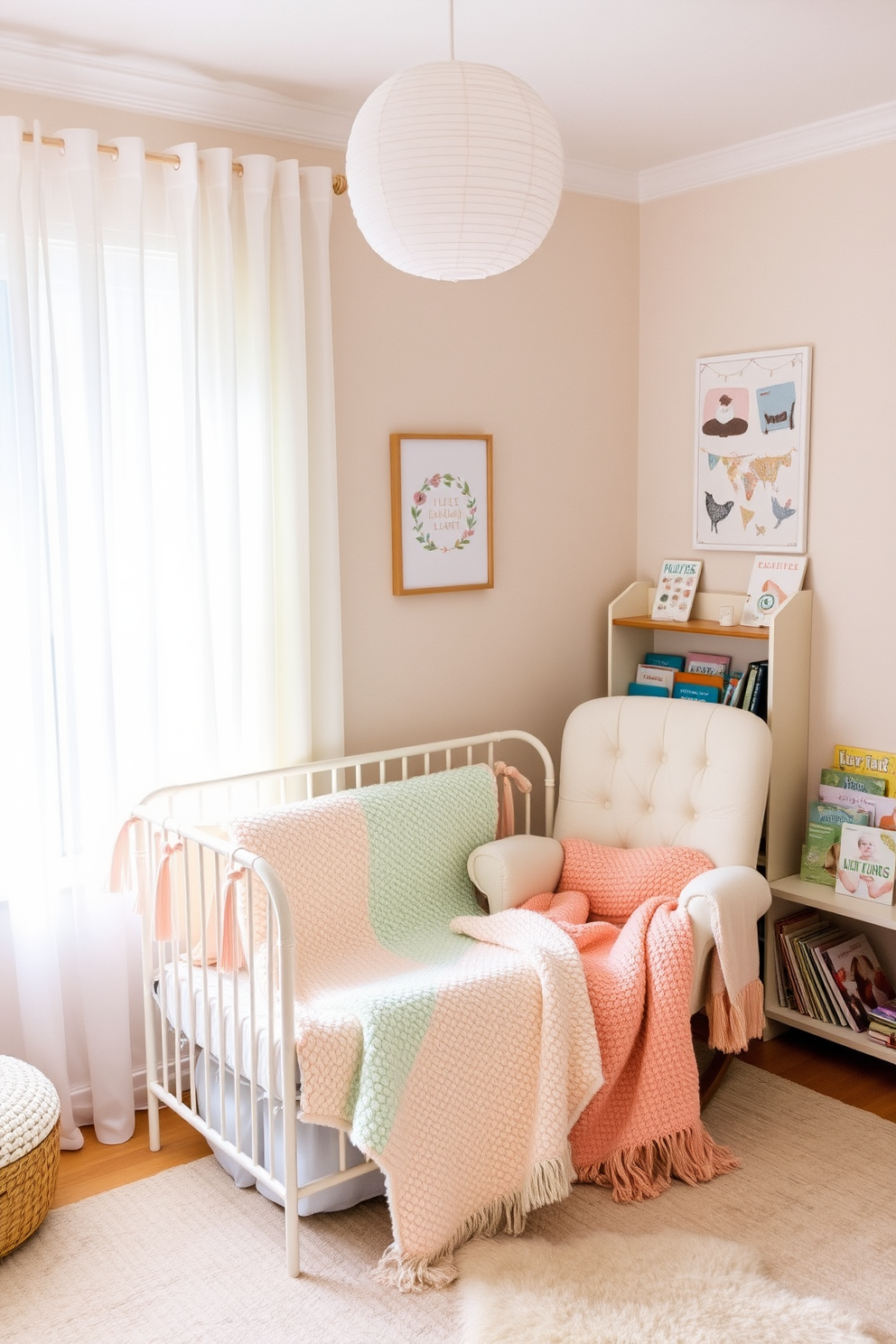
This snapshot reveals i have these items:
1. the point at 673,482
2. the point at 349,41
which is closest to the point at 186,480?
the point at 349,41

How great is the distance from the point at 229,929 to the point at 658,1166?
107 cm

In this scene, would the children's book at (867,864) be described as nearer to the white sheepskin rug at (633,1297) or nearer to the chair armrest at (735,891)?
the chair armrest at (735,891)

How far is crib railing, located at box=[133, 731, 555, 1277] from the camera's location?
2.18m

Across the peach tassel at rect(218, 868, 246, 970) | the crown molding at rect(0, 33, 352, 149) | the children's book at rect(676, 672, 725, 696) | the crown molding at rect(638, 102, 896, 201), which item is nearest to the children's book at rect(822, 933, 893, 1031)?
the children's book at rect(676, 672, 725, 696)

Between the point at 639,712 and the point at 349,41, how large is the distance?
174 cm

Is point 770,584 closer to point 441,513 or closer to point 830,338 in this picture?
point 830,338

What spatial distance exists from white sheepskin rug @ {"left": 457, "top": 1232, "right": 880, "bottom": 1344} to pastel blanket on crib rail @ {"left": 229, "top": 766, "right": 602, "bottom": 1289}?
0.32ft

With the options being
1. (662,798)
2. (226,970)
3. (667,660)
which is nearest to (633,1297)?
(226,970)

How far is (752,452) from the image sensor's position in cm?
330

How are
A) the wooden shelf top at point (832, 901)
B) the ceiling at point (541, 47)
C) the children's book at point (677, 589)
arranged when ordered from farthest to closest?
1. the children's book at point (677, 589)
2. the wooden shelf top at point (832, 901)
3. the ceiling at point (541, 47)

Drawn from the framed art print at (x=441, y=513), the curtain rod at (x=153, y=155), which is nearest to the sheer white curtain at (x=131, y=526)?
the curtain rod at (x=153, y=155)

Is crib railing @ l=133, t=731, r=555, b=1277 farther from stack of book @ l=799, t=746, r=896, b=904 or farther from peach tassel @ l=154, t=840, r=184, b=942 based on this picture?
stack of book @ l=799, t=746, r=896, b=904

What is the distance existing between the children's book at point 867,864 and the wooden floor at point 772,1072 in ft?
1.49

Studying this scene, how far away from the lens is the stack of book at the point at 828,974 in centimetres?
303
